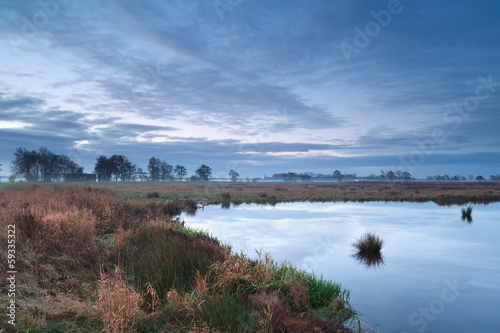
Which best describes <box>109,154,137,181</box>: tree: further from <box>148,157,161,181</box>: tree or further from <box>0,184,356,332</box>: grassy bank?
<box>0,184,356,332</box>: grassy bank

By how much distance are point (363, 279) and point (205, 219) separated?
16726 mm

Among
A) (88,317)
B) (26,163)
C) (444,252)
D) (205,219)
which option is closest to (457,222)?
(444,252)

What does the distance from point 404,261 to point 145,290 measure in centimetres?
1190

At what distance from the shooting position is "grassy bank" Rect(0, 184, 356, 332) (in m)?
5.59

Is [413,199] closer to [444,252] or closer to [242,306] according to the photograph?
[444,252]

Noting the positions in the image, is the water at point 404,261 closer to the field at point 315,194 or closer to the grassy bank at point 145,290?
the grassy bank at point 145,290

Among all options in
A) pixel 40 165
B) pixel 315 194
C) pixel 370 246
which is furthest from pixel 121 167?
pixel 370 246

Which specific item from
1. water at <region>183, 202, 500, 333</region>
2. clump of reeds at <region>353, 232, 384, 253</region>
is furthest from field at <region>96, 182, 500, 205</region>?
clump of reeds at <region>353, 232, 384, 253</region>

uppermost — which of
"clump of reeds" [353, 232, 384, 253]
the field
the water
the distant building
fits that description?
the distant building

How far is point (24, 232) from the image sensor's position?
402 inches

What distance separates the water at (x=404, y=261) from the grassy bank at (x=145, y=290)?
Answer: 173 centimetres

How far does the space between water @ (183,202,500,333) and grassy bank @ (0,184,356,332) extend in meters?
1.73

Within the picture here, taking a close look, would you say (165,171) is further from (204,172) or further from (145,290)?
(145,290)

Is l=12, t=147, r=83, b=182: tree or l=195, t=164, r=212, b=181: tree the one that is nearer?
l=12, t=147, r=83, b=182: tree
